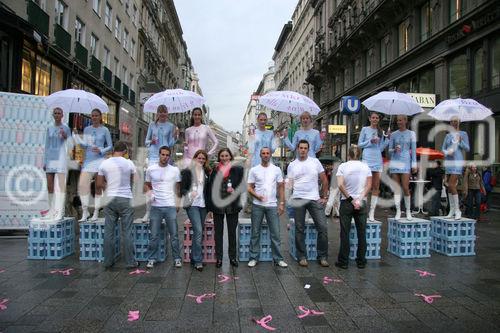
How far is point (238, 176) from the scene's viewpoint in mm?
6695

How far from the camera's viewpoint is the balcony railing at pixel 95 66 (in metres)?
24.6

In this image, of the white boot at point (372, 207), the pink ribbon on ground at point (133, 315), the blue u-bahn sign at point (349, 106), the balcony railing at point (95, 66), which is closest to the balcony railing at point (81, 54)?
the balcony railing at point (95, 66)

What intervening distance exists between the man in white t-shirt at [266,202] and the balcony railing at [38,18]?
13.9m

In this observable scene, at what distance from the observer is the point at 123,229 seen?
6527 mm

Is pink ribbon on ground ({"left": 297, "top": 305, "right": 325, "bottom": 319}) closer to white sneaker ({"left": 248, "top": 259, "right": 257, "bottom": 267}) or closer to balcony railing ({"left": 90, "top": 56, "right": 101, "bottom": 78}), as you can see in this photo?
white sneaker ({"left": 248, "top": 259, "right": 257, "bottom": 267})

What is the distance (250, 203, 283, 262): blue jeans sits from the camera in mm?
6746

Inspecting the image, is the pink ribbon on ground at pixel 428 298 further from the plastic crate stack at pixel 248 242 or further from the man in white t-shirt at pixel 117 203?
the man in white t-shirt at pixel 117 203

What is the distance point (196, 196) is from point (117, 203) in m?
1.19

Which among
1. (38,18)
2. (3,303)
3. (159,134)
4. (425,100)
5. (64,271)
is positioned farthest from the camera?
(38,18)

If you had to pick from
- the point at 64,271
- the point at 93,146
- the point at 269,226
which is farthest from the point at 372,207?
the point at 64,271

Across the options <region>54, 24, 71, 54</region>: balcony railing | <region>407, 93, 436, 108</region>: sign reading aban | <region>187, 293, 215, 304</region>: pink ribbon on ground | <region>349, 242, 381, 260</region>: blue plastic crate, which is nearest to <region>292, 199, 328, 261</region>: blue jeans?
<region>349, 242, 381, 260</region>: blue plastic crate

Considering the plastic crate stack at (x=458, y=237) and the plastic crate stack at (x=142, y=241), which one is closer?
the plastic crate stack at (x=142, y=241)

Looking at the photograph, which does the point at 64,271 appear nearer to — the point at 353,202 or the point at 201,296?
the point at 201,296

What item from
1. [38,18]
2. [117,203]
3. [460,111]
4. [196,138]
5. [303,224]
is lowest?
[303,224]
